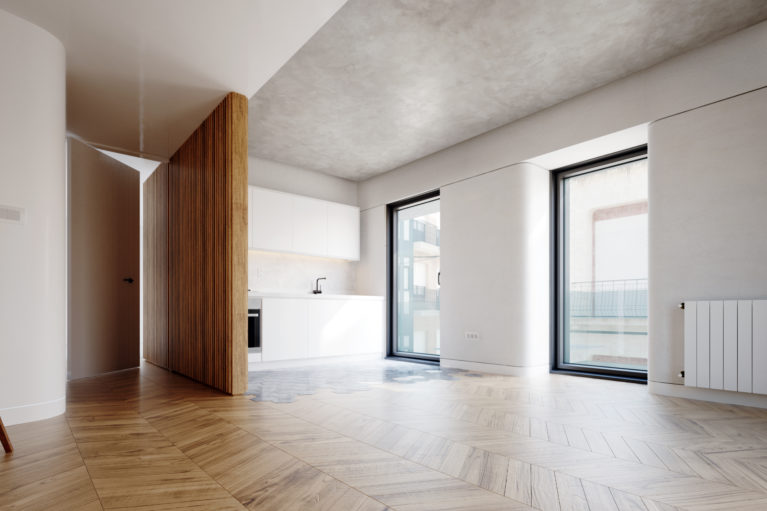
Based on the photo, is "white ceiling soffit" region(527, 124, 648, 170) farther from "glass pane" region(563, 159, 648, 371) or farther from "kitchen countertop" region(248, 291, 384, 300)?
"kitchen countertop" region(248, 291, 384, 300)

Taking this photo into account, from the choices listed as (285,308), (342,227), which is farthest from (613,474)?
(342,227)

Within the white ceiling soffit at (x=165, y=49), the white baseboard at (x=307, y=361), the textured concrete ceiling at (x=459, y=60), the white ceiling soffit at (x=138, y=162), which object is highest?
the textured concrete ceiling at (x=459, y=60)

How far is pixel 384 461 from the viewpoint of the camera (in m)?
2.04

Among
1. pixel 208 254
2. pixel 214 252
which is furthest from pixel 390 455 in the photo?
pixel 208 254

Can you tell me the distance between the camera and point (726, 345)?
334cm

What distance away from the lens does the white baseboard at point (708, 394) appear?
10.7 feet

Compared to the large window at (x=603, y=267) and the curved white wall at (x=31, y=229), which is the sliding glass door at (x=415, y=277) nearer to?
the large window at (x=603, y=267)

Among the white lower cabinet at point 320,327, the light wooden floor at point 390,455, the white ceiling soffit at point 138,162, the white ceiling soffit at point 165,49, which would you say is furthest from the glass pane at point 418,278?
the white ceiling soffit at point 138,162

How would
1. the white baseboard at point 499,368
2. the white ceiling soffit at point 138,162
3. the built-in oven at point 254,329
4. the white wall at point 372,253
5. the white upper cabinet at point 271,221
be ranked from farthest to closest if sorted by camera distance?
the white wall at point 372,253 → the white upper cabinet at point 271,221 → the white ceiling soffit at point 138,162 → the built-in oven at point 254,329 → the white baseboard at point 499,368

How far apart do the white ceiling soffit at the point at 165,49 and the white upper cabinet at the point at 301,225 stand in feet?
5.36

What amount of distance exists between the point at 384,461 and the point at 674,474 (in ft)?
4.00

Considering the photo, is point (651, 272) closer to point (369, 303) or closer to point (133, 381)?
point (369, 303)

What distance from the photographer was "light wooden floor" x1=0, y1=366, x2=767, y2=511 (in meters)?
1.65

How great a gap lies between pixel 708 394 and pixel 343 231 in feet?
15.7
